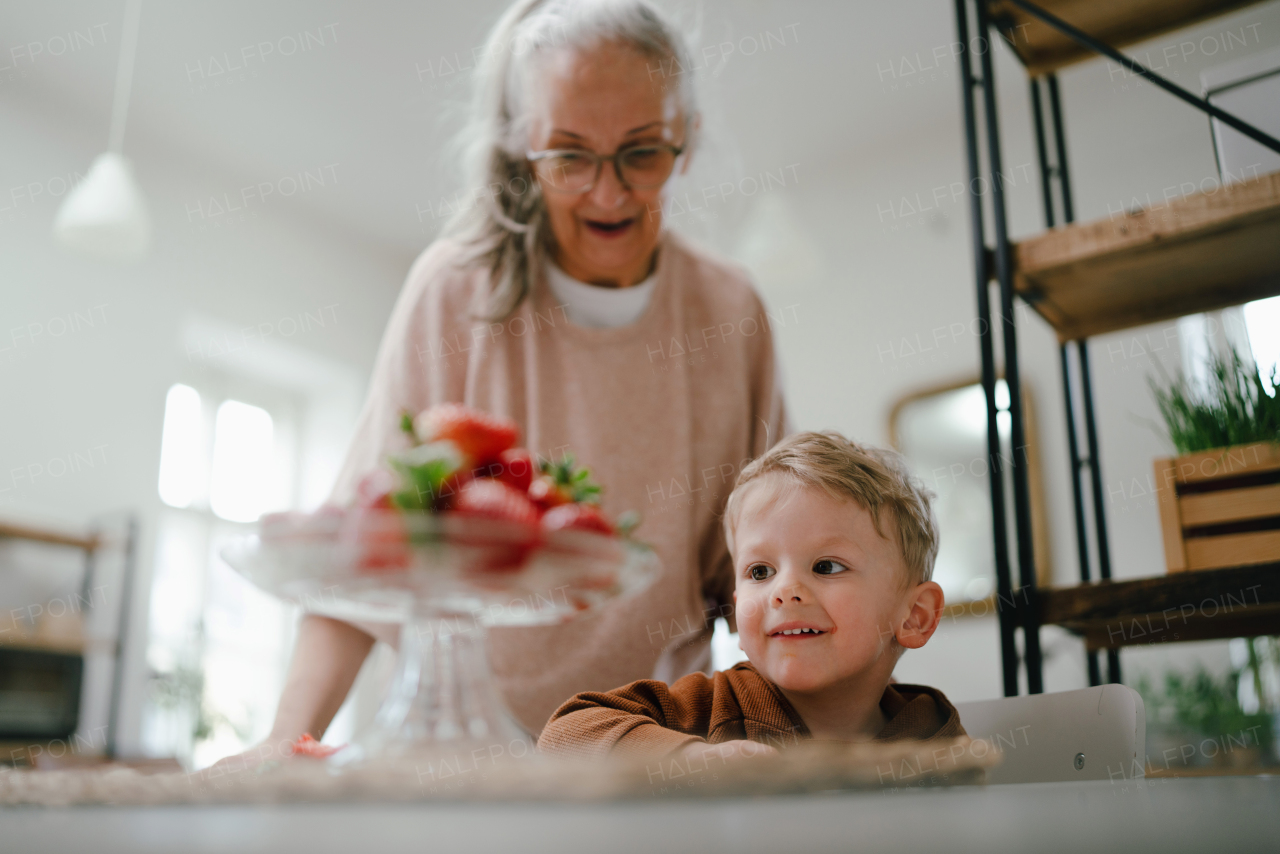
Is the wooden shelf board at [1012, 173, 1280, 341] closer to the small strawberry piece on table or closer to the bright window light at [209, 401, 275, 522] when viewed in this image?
the small strawberry piece on table

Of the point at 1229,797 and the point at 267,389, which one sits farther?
the point at 267,389

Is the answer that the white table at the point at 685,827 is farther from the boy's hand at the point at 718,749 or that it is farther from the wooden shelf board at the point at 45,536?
the wooden shelf board at the point at 45,536

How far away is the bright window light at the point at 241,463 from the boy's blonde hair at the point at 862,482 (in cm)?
451

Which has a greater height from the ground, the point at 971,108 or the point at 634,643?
the point at 971,108

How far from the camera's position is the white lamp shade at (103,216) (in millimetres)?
3219

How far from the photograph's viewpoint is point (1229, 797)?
420 millimetres

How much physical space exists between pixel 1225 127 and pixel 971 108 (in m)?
0.32

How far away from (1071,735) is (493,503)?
661 millimetres

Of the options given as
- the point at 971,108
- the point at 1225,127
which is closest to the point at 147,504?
the point at 971,108

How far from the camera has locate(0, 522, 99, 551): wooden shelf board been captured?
3.83 meters

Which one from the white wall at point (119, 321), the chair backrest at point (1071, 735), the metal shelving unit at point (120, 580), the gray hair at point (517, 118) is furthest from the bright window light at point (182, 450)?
the chair backrest at point (1071, 735)

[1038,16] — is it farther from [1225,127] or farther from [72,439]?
[72,439]

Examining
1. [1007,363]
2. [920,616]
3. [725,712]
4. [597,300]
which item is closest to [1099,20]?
[1007,363]

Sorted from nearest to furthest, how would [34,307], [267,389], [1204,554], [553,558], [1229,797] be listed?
1. [1229,797]
2. [553,558]
3. [1204,554]
4. [34,307]
5. [267,389]
